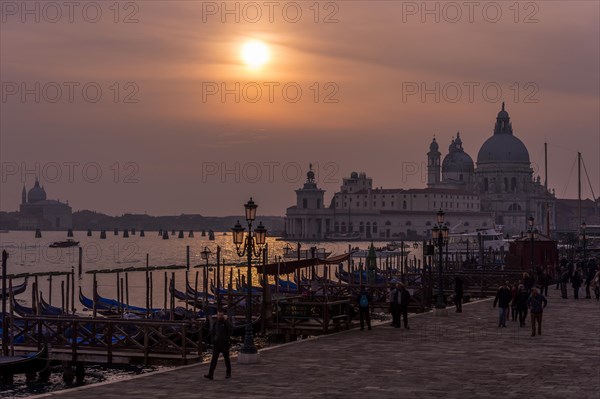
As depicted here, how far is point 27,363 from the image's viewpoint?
21.2 m

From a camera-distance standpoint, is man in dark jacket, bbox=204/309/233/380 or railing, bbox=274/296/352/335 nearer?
man in dark jacket, bbox=204/309/233/380

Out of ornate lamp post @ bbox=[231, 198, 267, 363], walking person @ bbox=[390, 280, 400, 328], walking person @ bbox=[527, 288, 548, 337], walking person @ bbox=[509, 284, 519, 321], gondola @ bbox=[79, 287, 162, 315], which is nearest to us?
ornate lamp post @ bbox=[231, 198, 267, 363]

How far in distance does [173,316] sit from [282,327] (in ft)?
16.5

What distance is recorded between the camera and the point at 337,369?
57.2 ft

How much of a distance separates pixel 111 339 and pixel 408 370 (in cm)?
709

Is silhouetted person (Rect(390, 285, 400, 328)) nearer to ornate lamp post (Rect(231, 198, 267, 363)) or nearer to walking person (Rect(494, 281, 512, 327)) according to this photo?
walking person (Rect(494, 281, 512, 327))

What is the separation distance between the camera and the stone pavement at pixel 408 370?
49.9ft

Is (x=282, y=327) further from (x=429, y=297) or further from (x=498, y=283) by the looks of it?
(x=498, y=283)

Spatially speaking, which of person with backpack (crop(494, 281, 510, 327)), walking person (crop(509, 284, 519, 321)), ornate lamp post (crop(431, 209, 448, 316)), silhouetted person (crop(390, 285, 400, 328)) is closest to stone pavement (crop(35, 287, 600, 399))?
silhouetted person (crop(390, 285, 400, 328))

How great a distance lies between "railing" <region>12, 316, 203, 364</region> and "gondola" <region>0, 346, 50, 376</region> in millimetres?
612

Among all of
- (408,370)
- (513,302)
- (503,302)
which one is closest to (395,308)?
(503,302)

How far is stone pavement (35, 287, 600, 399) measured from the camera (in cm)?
1520

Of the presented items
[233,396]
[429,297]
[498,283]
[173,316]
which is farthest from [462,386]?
[498,283]

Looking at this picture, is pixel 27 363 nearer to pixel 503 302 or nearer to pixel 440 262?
pixel 503 302
